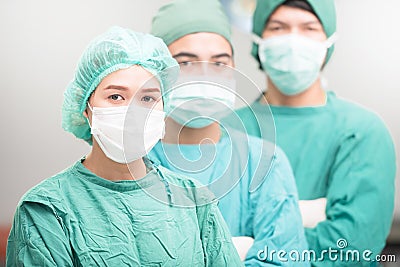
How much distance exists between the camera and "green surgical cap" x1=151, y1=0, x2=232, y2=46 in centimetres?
227

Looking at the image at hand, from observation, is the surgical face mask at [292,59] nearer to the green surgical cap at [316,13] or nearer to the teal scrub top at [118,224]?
the green surgical cap at [316,13]

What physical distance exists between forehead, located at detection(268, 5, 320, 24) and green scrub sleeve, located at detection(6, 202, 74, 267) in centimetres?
107

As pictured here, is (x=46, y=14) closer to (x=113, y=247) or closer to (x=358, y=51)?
(x=113, y=247)

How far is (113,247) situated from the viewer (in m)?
1.98

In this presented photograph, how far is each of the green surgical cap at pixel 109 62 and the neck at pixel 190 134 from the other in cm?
19

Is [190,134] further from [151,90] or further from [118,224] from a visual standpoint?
[118,224]

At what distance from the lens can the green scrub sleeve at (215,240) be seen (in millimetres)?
2068

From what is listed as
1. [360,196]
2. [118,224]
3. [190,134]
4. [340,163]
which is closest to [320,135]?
[340,163]

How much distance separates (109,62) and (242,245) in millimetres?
726

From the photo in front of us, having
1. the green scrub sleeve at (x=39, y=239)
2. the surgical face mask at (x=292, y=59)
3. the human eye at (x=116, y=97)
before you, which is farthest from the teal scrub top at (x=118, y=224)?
the surgical face mask at (x=292, y=59)

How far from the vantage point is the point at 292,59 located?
2408 mm

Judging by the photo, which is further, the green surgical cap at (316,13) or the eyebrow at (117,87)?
the green surgical cap at (316,13)

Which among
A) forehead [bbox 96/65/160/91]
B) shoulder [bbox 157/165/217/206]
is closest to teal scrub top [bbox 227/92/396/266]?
shoulder [bbox 157/165/217/206]

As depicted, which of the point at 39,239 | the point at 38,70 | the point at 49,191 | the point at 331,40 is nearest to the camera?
the point at 39,239
